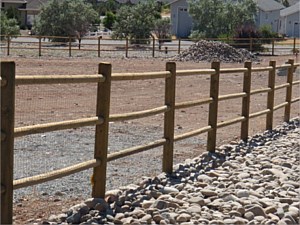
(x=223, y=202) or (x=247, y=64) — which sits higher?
(x=247, y=64)

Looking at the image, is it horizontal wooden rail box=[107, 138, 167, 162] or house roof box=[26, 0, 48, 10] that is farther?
house roof box=[26, 0, 48, 10]

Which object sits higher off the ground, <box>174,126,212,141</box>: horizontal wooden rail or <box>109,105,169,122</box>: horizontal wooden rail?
<box>109,105,169,122</box>: horizontal wooden rail

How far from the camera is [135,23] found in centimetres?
6353

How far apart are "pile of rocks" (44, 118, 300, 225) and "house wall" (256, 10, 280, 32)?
271 ft

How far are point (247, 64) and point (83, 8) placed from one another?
168 ft

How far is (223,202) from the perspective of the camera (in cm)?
888

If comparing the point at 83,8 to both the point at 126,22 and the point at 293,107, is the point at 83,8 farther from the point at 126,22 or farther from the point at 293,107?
the point at 293,107

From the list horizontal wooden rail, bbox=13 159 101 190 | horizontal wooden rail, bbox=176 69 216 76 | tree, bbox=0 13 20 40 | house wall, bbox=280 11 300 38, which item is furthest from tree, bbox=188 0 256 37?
horizontal wooden rail, bbox=13 159 101 190

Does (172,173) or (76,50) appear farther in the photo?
(76,50)

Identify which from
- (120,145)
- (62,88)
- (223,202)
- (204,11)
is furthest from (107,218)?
(204,11)

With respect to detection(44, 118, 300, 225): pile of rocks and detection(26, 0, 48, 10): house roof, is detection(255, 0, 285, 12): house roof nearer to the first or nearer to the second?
detection(26, 0, 48, 10): house roof

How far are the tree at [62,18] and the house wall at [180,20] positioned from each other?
22364 millimetres

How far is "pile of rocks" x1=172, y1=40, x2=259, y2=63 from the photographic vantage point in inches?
1791

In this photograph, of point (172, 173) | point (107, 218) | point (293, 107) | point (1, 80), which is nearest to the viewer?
point (1, 80)
